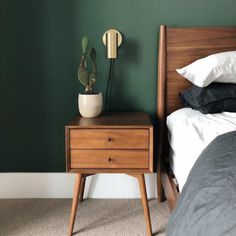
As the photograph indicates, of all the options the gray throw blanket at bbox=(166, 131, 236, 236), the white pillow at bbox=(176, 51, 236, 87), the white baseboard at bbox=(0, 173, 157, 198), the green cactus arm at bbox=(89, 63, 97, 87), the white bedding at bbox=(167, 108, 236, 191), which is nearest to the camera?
the gray throw blanket at bbox=(166, 131, 236, 236)

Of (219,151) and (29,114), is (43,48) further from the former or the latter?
(219,151)

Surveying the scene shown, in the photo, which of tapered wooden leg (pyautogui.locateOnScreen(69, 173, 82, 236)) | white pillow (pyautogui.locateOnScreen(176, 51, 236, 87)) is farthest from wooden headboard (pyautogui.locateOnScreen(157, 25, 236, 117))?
tapered wooden leg (pyautogui.locateOnScreen(69, 173, 82, 236))

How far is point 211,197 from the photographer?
875 mm

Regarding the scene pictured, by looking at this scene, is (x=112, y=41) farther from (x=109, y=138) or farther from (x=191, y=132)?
(x=191, y=132)

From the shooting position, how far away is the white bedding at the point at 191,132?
1309mm

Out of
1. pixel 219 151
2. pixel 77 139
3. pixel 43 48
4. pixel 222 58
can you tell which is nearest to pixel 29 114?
pixel 43 48

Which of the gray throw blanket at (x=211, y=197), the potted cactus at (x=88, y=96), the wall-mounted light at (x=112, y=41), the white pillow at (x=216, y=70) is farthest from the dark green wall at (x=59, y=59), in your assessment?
the gray throw blanket at (x=211, y=197)

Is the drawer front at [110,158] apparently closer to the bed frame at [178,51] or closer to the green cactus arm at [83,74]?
the bed frame at [178,51]

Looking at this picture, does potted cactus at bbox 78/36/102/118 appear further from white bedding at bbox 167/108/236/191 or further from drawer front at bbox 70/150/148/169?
white bedding at bbox 167/108/236/191

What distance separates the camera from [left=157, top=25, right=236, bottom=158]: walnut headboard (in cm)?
192

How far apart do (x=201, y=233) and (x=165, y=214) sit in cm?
119

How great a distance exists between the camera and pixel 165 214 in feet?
6.41

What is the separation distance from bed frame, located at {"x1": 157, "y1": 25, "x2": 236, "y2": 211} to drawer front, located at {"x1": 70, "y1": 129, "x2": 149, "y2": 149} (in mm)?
342

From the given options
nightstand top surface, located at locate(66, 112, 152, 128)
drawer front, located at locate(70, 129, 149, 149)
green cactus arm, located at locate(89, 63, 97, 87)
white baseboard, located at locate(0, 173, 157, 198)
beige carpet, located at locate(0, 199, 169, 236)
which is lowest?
beige carpet, located at locate(0, 199, 169, 236)
